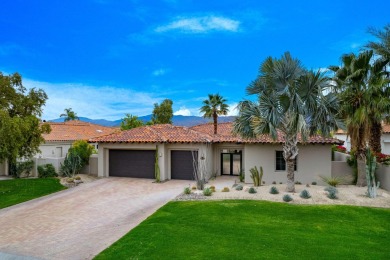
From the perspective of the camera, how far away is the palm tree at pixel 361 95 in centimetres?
1716

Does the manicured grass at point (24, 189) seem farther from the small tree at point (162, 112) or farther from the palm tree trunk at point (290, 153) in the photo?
the small tree at point (162, 112)

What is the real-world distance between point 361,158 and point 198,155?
1177 centimetres

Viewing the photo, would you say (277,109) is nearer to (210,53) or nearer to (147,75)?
(210,53)

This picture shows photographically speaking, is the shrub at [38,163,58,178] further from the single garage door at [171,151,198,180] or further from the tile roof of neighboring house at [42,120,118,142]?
the tile roof of neighboring house at [42,120,118,142]

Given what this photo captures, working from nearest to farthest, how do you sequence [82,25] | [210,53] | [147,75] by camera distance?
1. [82,25]
2. [210,53]
3. [147,75]

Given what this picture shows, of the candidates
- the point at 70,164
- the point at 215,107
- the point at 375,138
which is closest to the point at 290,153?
the point at 375,138

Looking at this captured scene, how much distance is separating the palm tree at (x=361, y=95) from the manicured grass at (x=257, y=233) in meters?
6.01

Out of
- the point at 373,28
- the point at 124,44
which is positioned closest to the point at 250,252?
the point at 373,28

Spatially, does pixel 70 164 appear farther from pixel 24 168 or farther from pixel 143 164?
pixel 143 164

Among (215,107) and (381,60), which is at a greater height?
(381,60)

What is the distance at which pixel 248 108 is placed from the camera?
58.3 feet

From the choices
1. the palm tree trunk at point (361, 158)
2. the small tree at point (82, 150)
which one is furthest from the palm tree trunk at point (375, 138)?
the small tree at point (82, 150)

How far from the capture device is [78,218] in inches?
551

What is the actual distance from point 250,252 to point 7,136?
17.8m
